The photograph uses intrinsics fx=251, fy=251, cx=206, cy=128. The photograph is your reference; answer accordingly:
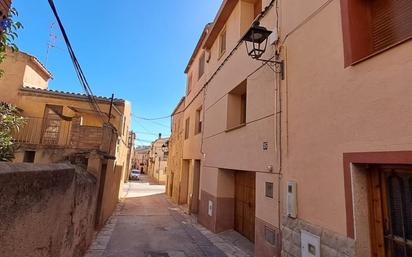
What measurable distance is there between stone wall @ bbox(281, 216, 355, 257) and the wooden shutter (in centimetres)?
262

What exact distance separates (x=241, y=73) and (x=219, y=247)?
5.22 m

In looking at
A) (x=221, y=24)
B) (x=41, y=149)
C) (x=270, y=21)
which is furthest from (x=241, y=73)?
(x=41, y=149)

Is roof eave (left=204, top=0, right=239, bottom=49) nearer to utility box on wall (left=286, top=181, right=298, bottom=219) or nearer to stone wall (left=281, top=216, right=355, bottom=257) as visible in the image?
Answer: utility box on wall (left=286, top=181, right=298, bottom=219)

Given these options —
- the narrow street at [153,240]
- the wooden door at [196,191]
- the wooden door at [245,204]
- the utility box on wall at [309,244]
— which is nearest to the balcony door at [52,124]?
the narrow street at [153,240]

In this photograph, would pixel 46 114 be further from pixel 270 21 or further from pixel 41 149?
pixel 270 21

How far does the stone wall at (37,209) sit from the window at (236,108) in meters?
5.30

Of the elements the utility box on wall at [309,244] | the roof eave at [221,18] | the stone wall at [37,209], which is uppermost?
the roof eave at [221,18]

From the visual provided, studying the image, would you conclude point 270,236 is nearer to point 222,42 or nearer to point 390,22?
point 390,22

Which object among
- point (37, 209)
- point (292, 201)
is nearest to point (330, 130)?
point (292, 201)

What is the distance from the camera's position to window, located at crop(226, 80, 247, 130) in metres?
8.58

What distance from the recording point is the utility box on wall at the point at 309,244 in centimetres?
385

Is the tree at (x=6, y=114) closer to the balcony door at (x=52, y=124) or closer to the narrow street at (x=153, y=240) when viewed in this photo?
the narrow street at (x=153, y=240)

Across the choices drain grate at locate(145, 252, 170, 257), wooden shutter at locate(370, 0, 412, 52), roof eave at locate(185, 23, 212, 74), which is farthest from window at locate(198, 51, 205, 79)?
wooden shutter at locate(370, 0, 412, 52)

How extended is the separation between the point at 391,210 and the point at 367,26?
2495 mm
